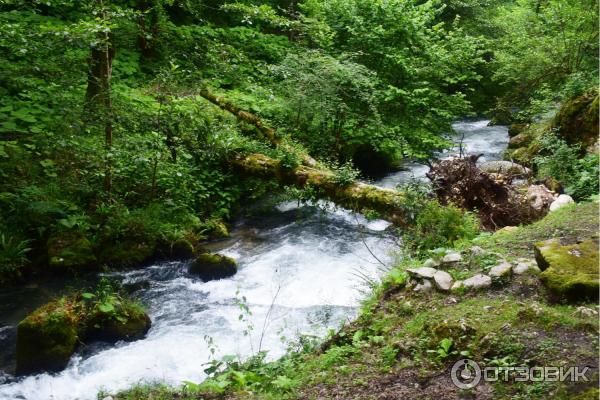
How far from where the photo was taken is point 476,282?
14.6 feet

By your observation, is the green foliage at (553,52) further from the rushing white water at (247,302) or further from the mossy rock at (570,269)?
the mossy rock at (570,269)

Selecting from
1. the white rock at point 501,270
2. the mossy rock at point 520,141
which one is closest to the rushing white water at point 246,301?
the white rock at point 501,270

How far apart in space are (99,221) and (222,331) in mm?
3318

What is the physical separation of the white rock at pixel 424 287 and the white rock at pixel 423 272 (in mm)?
57

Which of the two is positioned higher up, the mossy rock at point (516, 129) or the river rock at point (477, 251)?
the river rock at point (477, 251)

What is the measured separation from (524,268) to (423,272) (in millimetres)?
940

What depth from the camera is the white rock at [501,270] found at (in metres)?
4.42

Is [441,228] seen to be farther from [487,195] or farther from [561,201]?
[561,201]

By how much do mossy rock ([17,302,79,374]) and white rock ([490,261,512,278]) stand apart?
4.72 m

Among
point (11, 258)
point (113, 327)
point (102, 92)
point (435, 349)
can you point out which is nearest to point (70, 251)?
point (11, 258)

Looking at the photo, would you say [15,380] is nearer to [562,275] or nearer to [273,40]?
[562,275]

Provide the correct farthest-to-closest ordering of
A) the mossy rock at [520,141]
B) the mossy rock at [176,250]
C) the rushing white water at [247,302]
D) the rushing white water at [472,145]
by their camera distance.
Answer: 1. the mossy rock at [520,141]
2. the rushing white water at [472,145]
3. the mossy rock at [176,250]
4. the rushing white water at [247,302]

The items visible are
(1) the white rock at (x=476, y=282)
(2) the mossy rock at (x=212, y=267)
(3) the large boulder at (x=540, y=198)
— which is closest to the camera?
(1) the white rock at (x=476, y=282)

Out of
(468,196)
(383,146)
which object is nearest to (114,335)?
(468,196)
